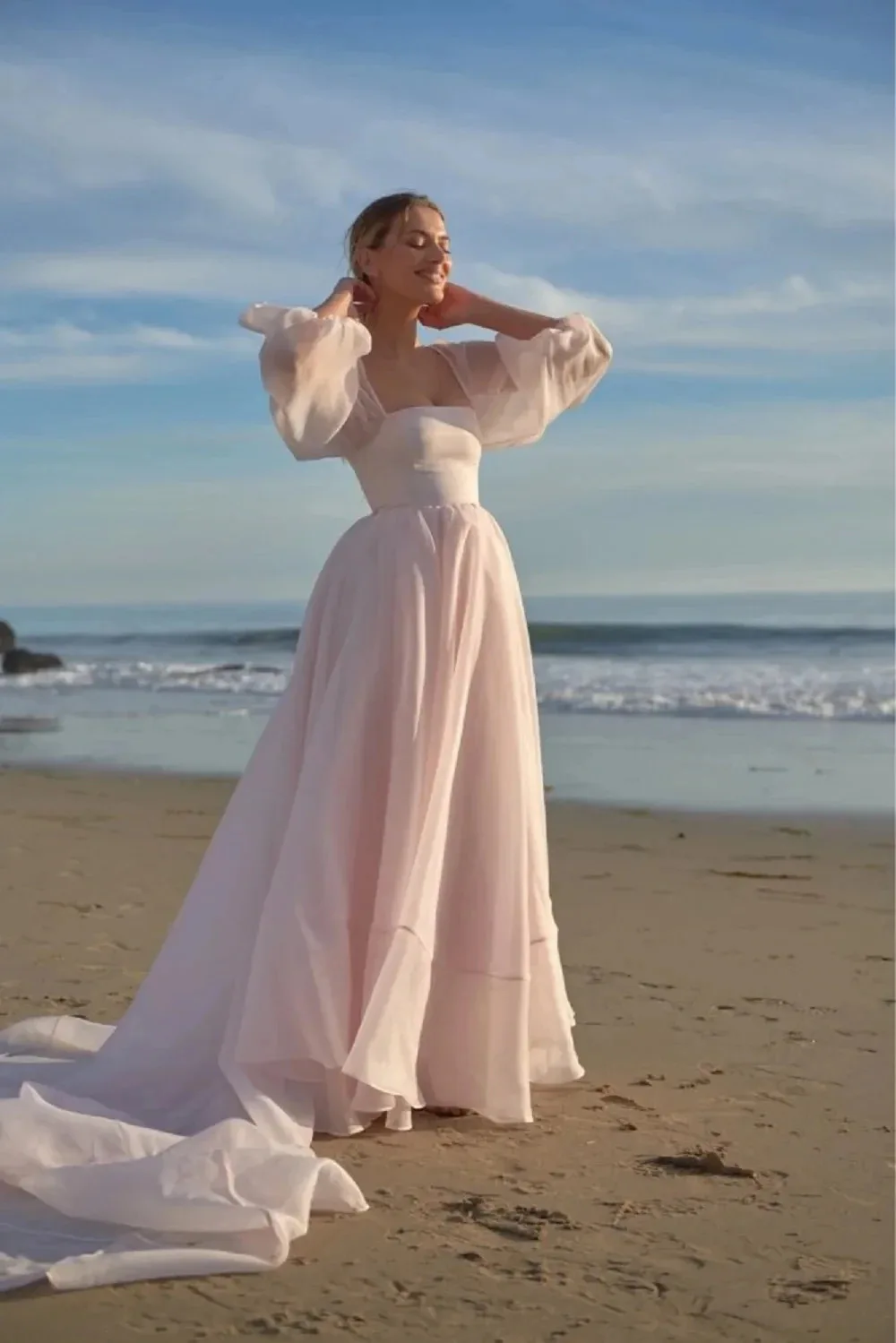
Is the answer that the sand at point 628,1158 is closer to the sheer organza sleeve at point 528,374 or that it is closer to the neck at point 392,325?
the sheer organza sleeve at point 528,374

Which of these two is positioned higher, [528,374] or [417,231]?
[417,231]

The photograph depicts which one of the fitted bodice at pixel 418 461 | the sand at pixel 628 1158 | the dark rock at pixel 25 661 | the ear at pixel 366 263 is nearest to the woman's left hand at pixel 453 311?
the ear at pixel 366 263

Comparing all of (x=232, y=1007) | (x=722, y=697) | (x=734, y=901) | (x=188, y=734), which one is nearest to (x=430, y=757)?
(x=232, y=1007)

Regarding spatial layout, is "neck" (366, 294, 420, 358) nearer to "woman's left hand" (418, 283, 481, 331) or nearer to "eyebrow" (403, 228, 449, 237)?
"woman's left hand" (418, 283, 481, 331)

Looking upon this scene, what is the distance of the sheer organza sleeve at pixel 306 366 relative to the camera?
392 cm

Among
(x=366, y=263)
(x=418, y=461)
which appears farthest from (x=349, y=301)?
(x=418, y=461)

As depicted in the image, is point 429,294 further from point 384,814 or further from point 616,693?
point 616,693

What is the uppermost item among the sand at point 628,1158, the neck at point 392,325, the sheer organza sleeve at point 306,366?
the neck at point 392,325

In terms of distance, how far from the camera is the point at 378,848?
405 centimetres

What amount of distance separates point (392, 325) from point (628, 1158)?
6.76 feet

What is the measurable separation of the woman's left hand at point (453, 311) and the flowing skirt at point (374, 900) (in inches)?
22.2

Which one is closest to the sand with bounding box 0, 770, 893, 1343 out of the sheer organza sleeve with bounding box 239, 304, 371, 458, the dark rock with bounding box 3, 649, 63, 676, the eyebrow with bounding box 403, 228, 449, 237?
the sheer organza sleeve with bounding box 239, 304, 371, 458

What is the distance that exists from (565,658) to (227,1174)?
17987mm

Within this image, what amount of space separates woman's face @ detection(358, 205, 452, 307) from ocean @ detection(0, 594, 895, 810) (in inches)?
224
